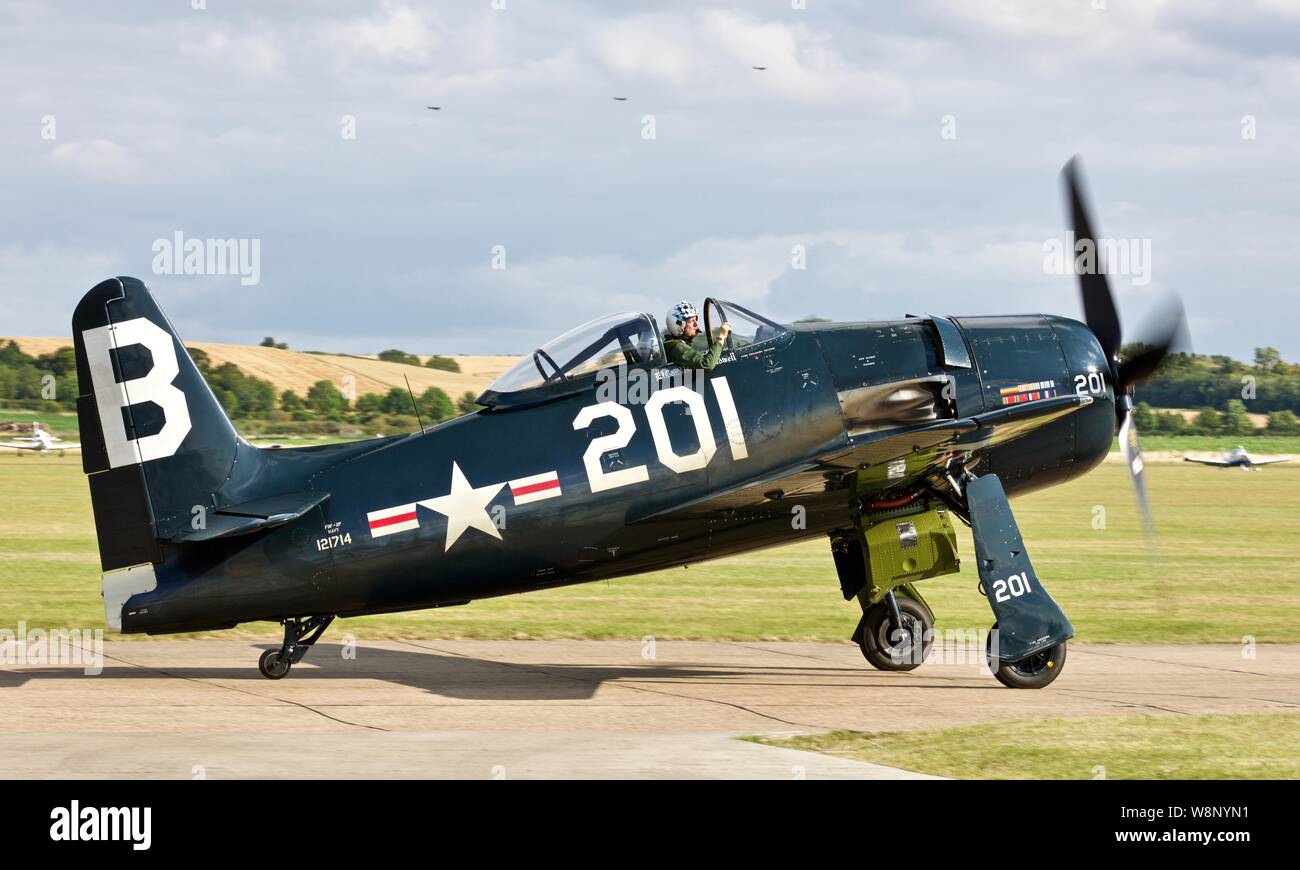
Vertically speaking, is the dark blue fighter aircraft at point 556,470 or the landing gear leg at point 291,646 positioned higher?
the dark blue fighter aircraft at point 556,470

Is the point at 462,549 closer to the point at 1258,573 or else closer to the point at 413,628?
the point at 413,628

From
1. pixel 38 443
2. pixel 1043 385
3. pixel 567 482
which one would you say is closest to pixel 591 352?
pixel 567 482

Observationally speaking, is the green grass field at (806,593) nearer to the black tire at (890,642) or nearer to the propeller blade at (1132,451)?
the black tire at (890,642)

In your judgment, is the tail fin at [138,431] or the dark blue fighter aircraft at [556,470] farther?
the tail fin at [138,431]

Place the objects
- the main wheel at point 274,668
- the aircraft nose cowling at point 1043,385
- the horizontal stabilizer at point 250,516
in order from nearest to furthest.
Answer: the horizontal stabilizer at point 250,516
the aircraft nose cowling at point 1043,385
the main wheel at point 274,668

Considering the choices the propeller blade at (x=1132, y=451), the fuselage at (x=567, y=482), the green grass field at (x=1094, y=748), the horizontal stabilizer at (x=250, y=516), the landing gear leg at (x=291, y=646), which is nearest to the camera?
the green grass field at (x=1094, y=748)

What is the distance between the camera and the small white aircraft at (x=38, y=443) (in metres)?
69.4

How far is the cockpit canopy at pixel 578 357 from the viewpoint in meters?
11.2

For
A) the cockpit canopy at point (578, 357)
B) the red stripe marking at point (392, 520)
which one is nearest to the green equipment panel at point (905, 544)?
the cockpit canopy at point (578, 357)

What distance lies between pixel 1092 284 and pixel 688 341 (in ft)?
14.5

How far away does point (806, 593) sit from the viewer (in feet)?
73.4

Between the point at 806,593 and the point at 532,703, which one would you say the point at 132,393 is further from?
the point at 806,593

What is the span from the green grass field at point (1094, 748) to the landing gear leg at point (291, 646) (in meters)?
4.39

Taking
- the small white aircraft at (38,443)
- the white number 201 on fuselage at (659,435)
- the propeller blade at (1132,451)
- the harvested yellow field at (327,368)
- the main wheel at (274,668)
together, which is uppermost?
the harvested yellow field at (327,368)
